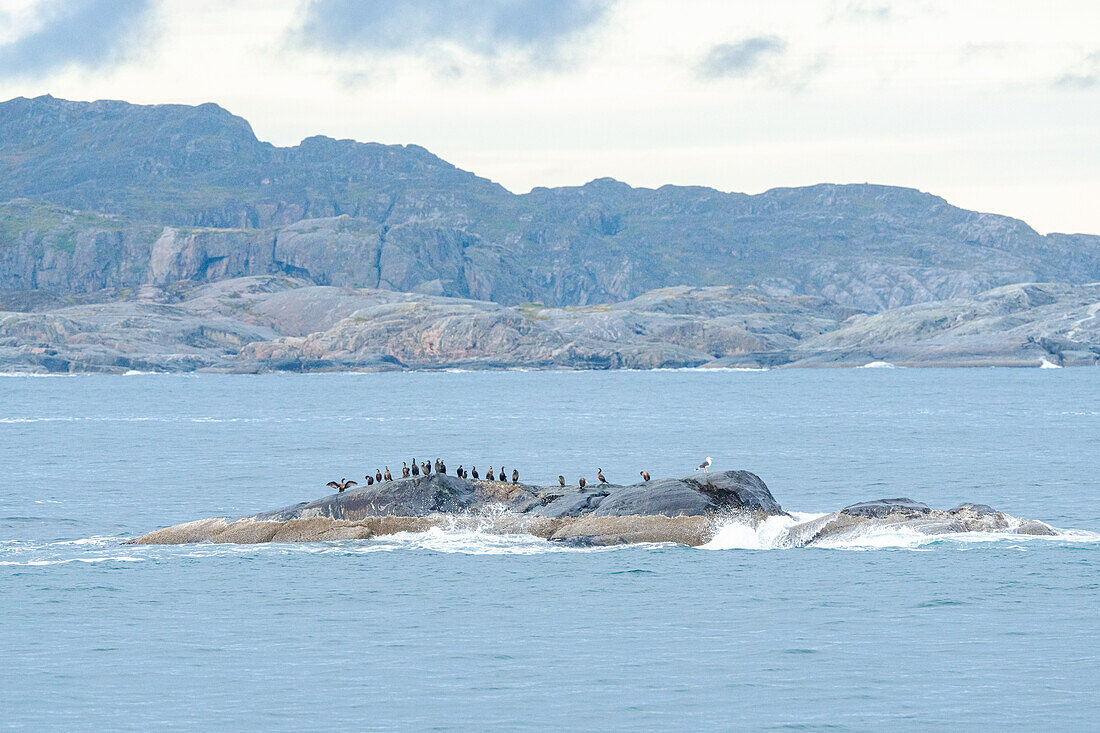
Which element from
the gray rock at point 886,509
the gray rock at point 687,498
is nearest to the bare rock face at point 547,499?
the gray rock at point 687,498

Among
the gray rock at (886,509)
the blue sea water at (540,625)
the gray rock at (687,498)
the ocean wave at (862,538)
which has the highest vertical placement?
the gray rock at (687,498)

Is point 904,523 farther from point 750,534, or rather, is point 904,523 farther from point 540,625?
point 540,625

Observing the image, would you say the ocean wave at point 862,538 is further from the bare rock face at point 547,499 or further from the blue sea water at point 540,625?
the bare rock face at point 547,499

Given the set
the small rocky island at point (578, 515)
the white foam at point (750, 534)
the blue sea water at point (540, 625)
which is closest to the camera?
the blue sea water at point (540, 625)

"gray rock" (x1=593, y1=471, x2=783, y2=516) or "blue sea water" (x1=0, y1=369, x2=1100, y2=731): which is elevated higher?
"gray rock" (x1=593, y1=471, x2=783, y2=516)

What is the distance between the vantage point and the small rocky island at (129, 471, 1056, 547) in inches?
1911

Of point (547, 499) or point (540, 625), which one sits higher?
point (547, 499)

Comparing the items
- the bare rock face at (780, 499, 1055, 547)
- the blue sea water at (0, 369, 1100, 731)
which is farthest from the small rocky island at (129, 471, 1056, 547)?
the blue sea water at (0, 369, 1100, 731)

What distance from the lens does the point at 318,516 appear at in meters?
51.0

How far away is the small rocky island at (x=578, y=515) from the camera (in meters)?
48.5

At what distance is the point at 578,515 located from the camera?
50.0m

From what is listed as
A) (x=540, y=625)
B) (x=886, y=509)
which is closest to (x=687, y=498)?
(x=886, y=509)

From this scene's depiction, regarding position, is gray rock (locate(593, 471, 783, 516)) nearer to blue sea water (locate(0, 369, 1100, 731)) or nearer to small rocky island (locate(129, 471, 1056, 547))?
small rocky island (locate(129, 471, 1056, 547))

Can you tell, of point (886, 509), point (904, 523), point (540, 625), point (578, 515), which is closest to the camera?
point (540, 625)
